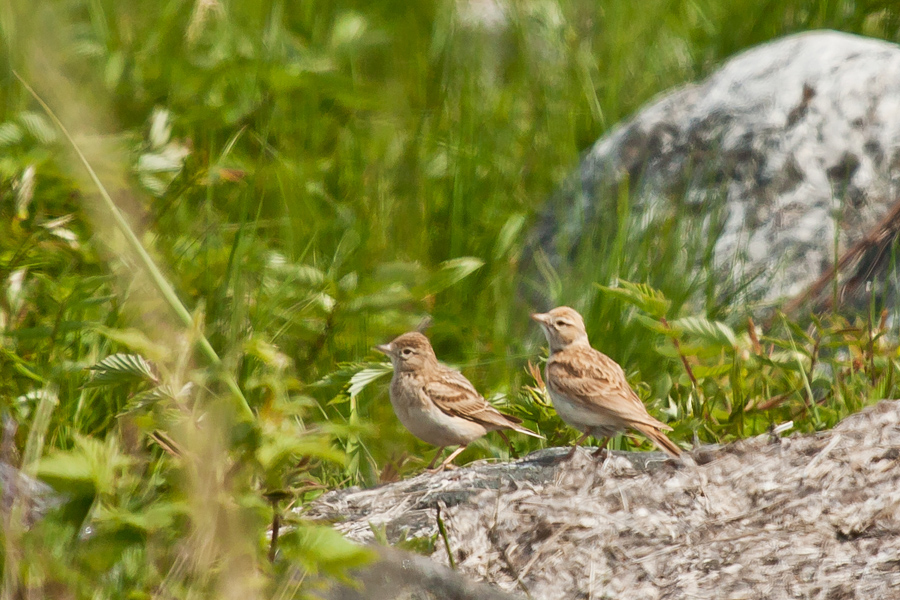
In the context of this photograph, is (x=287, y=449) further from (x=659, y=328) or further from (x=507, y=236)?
(x=507, y=236)

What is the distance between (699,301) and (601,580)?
310 cm

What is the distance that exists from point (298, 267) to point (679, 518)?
2299 mm

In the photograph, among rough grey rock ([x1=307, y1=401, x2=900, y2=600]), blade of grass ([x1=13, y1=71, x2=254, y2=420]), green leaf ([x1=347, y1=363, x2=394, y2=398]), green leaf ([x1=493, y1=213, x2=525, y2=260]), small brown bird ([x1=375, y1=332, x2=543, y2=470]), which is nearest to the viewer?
blade of grass ([x1=13, y1=71, x2=254, y2=420])

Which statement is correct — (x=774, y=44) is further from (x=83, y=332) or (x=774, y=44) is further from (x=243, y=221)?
(x=83, y=332)

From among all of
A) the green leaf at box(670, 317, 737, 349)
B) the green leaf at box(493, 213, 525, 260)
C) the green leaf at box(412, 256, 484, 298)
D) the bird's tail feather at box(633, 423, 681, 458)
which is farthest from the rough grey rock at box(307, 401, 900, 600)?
the green leaf at box(493, 213, 525, 260)

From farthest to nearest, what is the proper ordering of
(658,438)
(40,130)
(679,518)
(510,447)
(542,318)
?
(542,318), (510,447), (40,130), (658,438), (679,518)

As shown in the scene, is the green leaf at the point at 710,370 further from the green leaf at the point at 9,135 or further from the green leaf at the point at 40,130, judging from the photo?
the green leaf at the point at 9,135

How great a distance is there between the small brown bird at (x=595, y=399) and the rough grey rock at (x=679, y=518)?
0.19m

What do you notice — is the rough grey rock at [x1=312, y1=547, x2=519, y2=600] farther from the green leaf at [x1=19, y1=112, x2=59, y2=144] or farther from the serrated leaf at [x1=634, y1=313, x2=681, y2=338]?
the green leaf at [x1=19, y1=112, x2=59, y2=144]

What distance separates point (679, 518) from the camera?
3273mm

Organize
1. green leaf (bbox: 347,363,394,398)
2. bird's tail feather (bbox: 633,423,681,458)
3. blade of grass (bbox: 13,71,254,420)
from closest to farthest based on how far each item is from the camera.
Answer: blade of grass (bbox: 13,71,254,420) < bird's tail feather (bbox: 633,423,681,458) < green leaf (bbox: 347,363,394,398)

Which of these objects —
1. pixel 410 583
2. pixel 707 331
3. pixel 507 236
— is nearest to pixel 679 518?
pixel 707 331

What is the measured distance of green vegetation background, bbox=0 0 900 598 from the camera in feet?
7.37

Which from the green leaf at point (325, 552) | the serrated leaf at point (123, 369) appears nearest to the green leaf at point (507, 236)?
the serrated leaf at point (123, 369)
